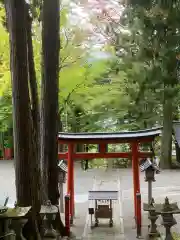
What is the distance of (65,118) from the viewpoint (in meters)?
21.9

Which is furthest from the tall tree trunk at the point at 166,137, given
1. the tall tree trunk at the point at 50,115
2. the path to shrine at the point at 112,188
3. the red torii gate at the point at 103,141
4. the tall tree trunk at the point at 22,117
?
the tall tree trunk at the point at 22,117

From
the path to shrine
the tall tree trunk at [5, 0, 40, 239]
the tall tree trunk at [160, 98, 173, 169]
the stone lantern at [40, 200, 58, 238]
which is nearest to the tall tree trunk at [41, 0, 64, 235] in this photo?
the tall tree trunk at [5, 0, 40, 239]

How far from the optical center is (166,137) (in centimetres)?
1912

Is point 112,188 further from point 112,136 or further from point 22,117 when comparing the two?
point 22,117

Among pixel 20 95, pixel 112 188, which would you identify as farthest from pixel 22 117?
pixel 112 188

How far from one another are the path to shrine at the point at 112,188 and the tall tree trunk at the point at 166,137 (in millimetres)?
731

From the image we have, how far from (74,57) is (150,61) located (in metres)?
3.56

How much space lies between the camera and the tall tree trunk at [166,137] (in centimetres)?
1861

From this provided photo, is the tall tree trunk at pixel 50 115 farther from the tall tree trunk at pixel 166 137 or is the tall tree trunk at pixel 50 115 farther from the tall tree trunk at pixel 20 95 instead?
the tall tree trunk at pixel 166 137

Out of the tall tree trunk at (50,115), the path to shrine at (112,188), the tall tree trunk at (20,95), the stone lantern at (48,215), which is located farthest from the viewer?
the path to shrine at (112,188)

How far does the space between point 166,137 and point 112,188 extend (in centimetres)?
497

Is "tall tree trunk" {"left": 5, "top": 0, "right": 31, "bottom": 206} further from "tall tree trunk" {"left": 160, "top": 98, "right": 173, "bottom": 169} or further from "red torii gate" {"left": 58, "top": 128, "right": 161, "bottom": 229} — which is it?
"tall tree trunk" {"left": 160, "top": 98, "right": 173, "bottom": 169}

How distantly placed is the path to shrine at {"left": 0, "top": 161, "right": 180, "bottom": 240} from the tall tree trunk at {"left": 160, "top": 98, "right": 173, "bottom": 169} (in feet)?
2.40

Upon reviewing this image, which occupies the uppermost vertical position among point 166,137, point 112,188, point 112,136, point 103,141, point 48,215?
point 112,136
